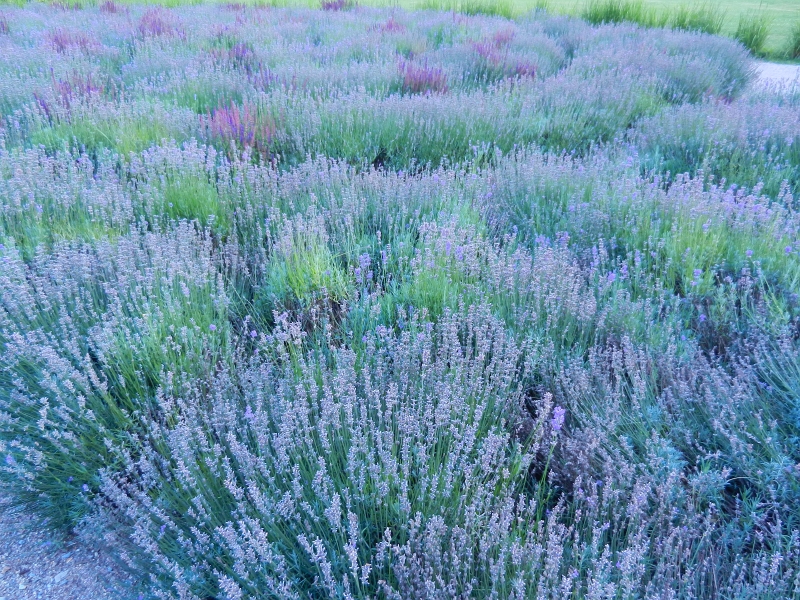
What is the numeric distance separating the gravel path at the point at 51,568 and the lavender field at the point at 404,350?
0.07 metres

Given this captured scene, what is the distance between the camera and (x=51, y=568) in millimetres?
2086

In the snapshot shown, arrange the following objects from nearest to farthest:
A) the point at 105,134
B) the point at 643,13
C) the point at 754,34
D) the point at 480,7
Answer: the point at 105,134 < the point at 754,34 < the point at 643,13 < the point at 480,7

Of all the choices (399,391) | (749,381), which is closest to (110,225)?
(399,391)

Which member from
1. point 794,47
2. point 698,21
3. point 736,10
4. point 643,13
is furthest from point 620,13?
point 736,10

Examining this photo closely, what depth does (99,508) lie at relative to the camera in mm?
2068

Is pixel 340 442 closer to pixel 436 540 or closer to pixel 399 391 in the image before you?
pixel 399 391

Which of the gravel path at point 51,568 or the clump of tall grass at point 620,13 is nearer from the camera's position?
the gravel path at point 51,568

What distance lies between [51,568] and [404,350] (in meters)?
1.50

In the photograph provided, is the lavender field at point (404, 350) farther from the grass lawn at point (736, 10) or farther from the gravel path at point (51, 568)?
the grass lawn at point (736, 10)

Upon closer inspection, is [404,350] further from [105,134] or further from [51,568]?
[105,134]

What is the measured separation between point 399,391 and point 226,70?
589cm

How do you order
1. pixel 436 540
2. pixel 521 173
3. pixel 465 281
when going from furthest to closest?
pixel 521 173, pixel 465 281, pixel 436 540

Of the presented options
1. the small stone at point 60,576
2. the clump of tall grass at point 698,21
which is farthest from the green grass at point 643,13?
the small stone at point 60,576

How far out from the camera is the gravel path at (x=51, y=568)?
6.54 feet
